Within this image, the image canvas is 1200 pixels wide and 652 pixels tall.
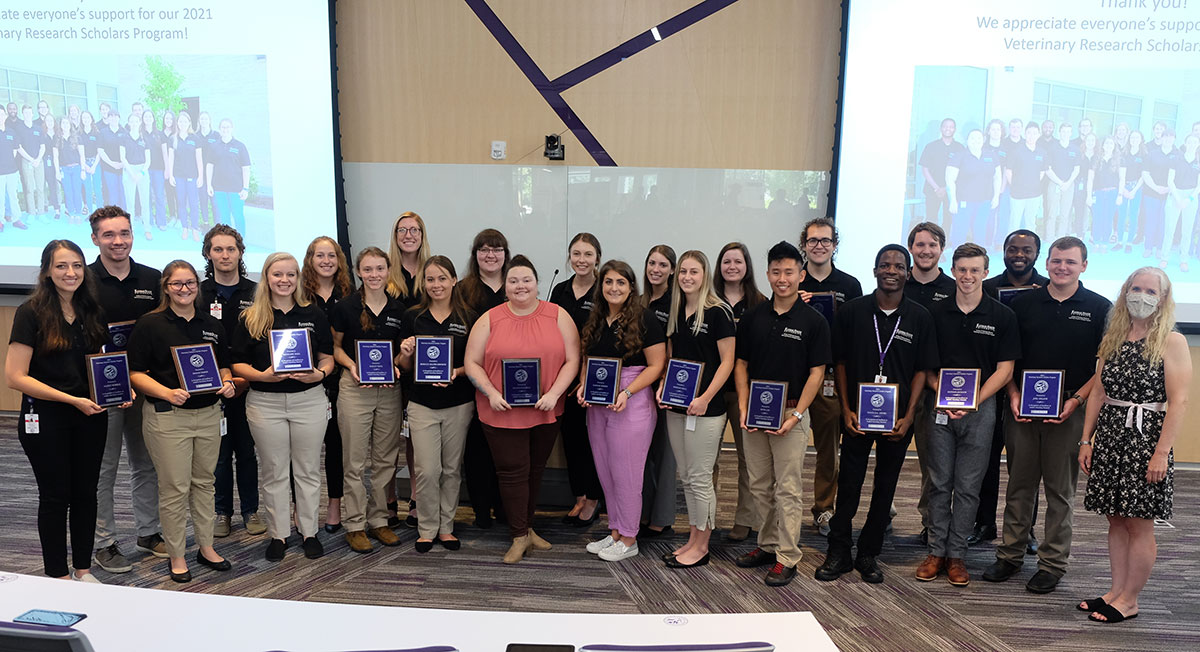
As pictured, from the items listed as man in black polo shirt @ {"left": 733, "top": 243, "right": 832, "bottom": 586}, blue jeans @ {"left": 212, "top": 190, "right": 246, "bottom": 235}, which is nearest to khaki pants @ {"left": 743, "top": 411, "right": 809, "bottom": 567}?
man in black polo shirt @ {"left": 733, "top": 243, "right": 832, "bottom": 586}

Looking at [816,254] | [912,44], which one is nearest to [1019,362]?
[816,254]

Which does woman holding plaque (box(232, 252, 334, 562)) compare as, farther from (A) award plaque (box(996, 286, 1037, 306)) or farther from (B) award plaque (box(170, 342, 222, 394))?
(A) award plaque (box(996, 286, 1037, 306))

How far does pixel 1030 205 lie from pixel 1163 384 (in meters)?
2.88

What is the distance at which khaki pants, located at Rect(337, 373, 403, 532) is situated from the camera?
4.02 m

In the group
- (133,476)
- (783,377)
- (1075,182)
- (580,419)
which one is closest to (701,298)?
(783,377)

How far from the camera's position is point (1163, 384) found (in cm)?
319

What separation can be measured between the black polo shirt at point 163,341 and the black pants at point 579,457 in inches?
76.1

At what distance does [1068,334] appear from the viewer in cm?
363

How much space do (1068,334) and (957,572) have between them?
1286mm

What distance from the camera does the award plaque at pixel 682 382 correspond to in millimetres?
3723

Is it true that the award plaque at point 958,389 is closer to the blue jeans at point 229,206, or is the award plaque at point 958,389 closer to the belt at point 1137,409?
the belt at point 1137,409

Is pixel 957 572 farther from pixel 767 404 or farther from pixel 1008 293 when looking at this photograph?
pixel 1008 293

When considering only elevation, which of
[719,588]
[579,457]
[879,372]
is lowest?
[719,588]

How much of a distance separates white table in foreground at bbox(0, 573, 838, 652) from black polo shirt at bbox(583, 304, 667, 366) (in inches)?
82.1
